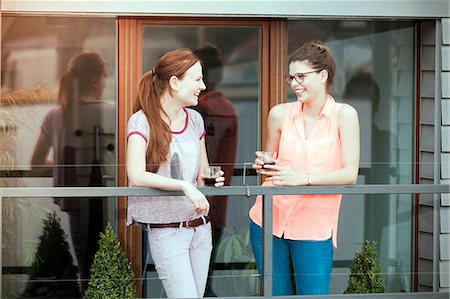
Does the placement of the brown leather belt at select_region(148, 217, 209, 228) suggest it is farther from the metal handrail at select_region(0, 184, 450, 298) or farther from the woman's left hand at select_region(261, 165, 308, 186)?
the woman's left hand at select_region(261, 165, 308, 186)

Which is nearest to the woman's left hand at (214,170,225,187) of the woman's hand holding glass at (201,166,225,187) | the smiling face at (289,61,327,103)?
the woman's hand holding glass at (201,166,225,187)

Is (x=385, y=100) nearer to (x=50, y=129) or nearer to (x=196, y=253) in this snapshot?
(x=196, y=253)

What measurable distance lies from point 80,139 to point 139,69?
0.50m

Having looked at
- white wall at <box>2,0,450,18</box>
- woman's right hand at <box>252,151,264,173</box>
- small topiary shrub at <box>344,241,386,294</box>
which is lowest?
small topiary shrub at <box>344,241,386,294</box>

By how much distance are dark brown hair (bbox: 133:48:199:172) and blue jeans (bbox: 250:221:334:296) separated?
656mm

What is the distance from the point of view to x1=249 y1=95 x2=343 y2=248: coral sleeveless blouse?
5590mm

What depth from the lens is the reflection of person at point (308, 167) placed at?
558 cm

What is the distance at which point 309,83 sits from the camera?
5.68 metres

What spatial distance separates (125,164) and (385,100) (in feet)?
4.98

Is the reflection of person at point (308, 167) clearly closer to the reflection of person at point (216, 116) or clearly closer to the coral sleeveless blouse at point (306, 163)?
the coral sleeveless blouse at point (306, 163)

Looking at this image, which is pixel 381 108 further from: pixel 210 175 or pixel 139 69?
pixel 139 69

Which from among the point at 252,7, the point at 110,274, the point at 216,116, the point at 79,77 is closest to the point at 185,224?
the point at 110,274

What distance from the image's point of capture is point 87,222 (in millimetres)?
5977

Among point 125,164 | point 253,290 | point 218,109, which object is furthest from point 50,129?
point 253,290
